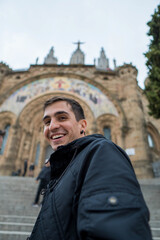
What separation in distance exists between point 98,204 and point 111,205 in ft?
0.15

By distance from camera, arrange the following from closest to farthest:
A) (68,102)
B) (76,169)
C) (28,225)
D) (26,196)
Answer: (76,169)
(68,102)
(28,225)
(26,196)

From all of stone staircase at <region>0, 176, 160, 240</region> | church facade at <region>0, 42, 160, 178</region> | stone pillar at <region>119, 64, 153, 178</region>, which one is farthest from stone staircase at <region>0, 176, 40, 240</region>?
stone pillar at <region>119, 64, 153, 178</region>

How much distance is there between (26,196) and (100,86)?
989 cm

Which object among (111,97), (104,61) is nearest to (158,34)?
(111,97)

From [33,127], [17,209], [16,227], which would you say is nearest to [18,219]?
[16,227]

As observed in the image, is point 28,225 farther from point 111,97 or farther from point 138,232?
point 111,97

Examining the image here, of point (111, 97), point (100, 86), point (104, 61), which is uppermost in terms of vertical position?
point (104, 61)

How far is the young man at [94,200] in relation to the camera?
0.44m

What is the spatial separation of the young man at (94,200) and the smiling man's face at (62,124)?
0.24 metres

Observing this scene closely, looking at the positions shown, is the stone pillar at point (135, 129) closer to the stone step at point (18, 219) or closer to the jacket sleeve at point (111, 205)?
the stone step at point (18, 219)

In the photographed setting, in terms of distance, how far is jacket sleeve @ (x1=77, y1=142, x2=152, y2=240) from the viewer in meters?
0.43

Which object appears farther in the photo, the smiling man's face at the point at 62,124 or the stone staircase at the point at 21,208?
the stone staircase at the point at 21,208

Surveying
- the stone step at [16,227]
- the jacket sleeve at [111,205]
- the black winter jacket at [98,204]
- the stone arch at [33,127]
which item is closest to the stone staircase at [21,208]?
the stone step at [16,227]

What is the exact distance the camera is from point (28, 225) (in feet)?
9.42
